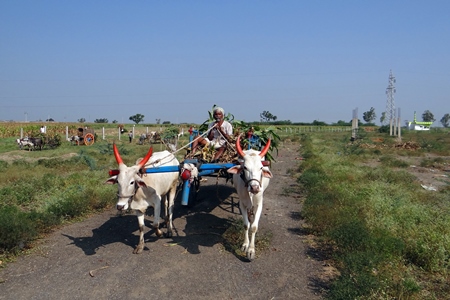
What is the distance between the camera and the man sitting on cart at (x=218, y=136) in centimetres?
763

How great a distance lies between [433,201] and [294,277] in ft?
20.5

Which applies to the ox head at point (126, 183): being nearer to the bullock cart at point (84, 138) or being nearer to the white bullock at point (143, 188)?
the white bullock at point (143, 188)

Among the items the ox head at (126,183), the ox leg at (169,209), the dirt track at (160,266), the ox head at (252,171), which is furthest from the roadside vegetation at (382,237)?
the ox head at (126,183)

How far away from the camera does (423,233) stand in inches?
246

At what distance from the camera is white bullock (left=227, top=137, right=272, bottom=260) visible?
5.55 metres

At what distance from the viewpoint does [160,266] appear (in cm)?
549

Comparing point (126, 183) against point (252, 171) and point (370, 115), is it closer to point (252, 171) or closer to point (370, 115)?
point (252, 171)

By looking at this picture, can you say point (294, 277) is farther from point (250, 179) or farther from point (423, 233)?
point (423, 233)

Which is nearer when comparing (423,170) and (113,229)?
(113,229)

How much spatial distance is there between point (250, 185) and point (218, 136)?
2780mm

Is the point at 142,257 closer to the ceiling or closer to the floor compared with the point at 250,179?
closer to the floor

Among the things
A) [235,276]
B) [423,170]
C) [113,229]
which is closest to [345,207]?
[235,276]

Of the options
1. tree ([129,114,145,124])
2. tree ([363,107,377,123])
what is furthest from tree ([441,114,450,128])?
tree ([129,114,145,124])

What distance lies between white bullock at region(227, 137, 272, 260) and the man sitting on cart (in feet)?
4.07
